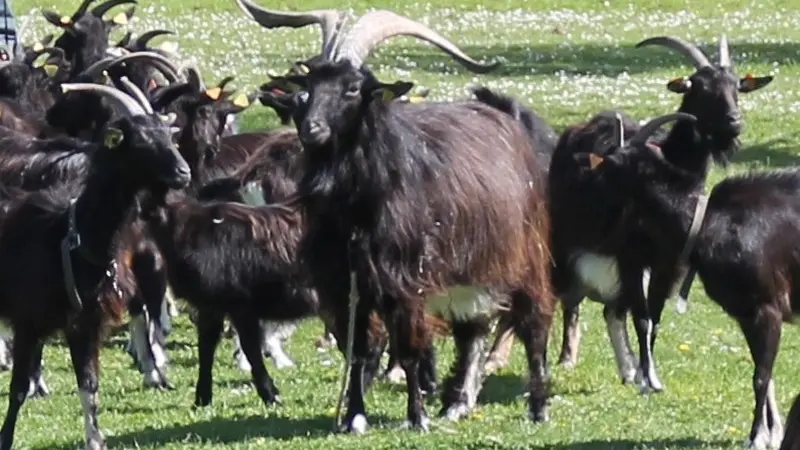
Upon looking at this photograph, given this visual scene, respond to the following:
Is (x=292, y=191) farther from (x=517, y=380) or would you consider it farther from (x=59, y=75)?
(x=59, y=75)

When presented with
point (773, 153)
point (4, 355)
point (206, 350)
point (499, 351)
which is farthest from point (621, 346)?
point (773, 153)

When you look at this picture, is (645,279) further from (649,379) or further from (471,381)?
(471,381)

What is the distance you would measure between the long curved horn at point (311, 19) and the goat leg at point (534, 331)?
1932 mm

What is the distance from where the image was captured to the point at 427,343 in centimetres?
1102

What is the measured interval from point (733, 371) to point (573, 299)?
47.7 inches

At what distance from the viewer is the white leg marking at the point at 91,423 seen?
10.4 meters

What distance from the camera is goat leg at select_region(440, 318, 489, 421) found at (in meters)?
11.6

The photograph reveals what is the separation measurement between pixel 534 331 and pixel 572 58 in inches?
882

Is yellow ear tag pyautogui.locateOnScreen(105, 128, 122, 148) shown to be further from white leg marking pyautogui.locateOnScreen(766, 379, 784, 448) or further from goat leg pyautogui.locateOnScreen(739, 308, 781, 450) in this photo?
white leg marking pyautogui.locateOnScreen(766, 379, 784, 448)

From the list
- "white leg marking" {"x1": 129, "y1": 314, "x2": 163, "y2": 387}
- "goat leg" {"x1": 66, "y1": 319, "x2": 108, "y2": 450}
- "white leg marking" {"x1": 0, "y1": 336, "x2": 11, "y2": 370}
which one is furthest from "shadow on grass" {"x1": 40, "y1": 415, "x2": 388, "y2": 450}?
"white leg marking" {"x1": 0, "y1": 336, "x2": 11, "y2": 370}

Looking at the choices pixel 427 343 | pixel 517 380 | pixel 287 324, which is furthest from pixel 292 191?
pixel 427 343

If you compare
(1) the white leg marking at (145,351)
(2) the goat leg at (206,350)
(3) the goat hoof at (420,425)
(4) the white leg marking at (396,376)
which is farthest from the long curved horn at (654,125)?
(1) the white leg marking at (145,351)

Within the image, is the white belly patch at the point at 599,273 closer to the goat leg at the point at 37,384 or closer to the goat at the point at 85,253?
the goat at the point at 85,253

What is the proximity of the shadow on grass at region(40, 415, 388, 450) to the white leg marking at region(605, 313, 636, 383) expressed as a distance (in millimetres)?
2416
